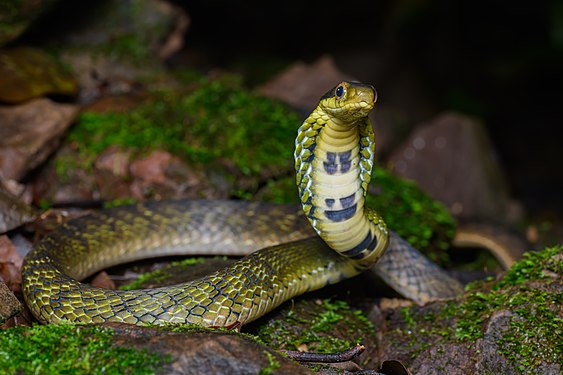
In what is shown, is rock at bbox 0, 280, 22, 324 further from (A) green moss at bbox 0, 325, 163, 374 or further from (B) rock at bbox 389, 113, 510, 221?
(B) rock at bbox 389, 113, 510, 221

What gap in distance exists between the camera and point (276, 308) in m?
4.70

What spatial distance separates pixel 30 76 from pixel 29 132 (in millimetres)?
723

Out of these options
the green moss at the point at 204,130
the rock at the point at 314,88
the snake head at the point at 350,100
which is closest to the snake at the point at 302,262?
the snake head at the point at 350,100

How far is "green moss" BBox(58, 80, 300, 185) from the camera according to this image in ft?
24.8

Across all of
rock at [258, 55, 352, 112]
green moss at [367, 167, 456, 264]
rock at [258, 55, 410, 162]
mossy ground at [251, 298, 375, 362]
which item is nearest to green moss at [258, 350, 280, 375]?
mossy ground at [251, 298, 375, 362]

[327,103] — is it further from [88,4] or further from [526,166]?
[526,166]

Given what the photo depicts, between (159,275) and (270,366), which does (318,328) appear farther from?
(159,275)

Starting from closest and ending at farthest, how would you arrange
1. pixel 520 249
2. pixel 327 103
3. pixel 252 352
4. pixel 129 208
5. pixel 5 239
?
pixel 252 352 < pixel 327 103 < pixel 5 239 < pixel 129 208 < pixel 520 249

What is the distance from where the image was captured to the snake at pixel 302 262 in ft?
13.2

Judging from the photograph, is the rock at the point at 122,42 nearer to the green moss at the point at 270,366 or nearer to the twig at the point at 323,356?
the twig at the point at 323,356

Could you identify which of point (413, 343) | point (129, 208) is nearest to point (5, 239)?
point (129, 208)

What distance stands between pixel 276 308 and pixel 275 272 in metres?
0.36

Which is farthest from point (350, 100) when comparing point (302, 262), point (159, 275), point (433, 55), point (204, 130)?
point (433, 55)

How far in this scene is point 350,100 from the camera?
12.4 ft
